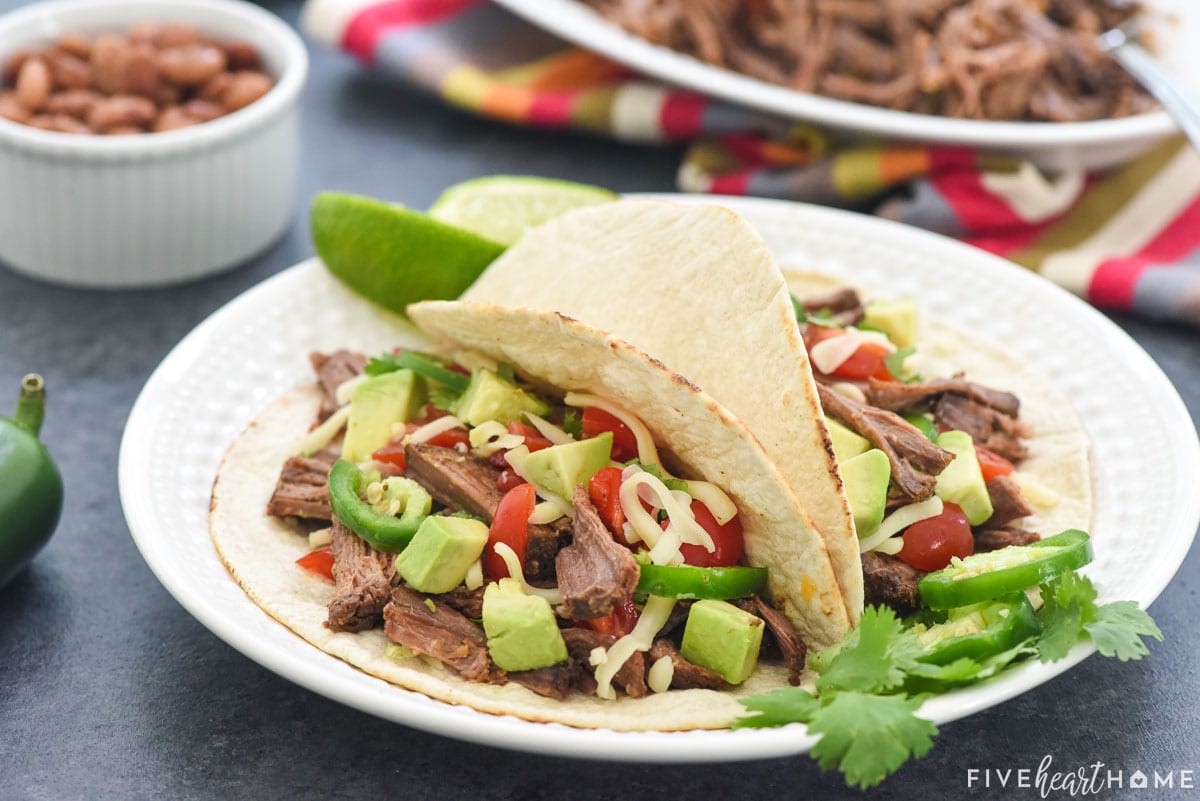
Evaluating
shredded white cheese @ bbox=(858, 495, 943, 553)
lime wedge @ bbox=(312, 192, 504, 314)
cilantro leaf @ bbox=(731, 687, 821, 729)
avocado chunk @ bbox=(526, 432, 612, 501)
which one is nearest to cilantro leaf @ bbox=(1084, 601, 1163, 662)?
shredded white cheese @ bbox=(858, 495, 943, 553)

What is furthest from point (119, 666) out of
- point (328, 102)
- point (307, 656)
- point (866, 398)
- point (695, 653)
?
point (328, 102)

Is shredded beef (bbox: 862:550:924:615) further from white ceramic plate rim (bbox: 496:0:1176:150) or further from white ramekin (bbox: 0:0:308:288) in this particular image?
white ramekin (bbox: 0:0:308:288)

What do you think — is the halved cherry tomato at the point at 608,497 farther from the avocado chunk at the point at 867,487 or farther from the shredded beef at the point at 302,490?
the shredded beef at the point at 302,490

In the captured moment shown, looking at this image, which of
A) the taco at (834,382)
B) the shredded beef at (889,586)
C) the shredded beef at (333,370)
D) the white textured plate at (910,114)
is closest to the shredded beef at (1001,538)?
the taco at (834,382)

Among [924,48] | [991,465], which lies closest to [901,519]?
[991,465]

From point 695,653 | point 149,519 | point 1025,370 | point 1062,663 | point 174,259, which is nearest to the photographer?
point 1062,663

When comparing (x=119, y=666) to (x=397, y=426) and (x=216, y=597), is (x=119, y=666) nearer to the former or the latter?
(x=216, y=597)
